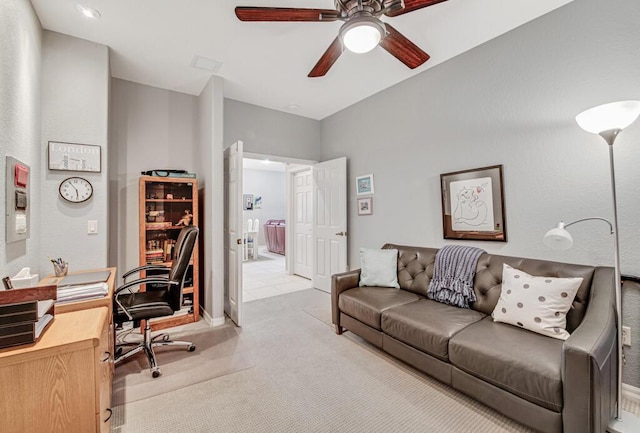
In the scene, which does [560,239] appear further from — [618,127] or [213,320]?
[213,320]

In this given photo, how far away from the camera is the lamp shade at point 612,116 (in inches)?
59.3

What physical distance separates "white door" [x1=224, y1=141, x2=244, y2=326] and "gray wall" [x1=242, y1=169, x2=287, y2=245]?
5.51 metres

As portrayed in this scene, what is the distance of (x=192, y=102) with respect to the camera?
371 cm

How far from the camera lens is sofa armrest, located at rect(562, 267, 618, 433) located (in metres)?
1.30

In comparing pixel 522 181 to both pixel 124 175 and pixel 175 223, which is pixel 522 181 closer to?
pixel 175 223

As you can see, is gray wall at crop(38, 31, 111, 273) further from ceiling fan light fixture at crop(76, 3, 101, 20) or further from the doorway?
Result: the doorway

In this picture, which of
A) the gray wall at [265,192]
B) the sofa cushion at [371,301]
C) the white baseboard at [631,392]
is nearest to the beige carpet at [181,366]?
the sofa cushion at [371,301]

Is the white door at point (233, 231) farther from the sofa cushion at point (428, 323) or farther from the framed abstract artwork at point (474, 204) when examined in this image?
the framed abstract artwork at point (474, 204)

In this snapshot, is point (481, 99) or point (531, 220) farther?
point (481, 99)

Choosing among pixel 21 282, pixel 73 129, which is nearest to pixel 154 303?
pixel 21 282

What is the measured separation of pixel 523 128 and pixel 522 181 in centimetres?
45

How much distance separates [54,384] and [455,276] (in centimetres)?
270

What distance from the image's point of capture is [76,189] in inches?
98.4

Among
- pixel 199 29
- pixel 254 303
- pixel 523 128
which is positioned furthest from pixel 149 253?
pixel 523 128
